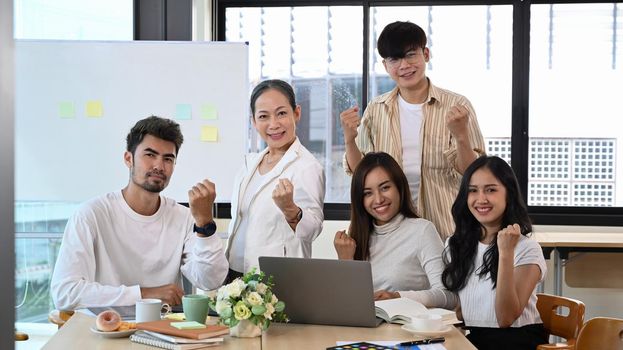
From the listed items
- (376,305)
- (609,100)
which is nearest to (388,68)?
(376,305)

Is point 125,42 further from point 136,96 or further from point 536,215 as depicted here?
point 536,215

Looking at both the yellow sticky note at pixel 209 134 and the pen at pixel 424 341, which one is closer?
the pen at pixel 424 341

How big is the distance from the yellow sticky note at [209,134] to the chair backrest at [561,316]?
2223 millimetres

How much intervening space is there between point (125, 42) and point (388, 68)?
1946mm

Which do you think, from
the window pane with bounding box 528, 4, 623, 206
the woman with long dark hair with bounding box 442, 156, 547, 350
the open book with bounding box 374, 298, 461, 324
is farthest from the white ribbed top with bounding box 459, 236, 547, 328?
the window pane with bounding box 528, 4, 623, 206

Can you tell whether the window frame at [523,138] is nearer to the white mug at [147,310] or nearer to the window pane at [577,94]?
the window pane at [577,94]

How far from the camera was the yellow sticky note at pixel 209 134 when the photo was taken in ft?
13.9

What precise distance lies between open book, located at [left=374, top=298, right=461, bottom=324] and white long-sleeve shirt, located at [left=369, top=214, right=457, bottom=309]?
0.36 m

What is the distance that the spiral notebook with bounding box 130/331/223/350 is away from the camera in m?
1.78

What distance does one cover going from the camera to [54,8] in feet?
14.0

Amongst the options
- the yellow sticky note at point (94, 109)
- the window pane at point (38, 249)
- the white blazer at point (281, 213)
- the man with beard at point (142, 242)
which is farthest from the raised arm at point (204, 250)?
the window pane at point (38, 249)

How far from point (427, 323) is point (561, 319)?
2.42 ft

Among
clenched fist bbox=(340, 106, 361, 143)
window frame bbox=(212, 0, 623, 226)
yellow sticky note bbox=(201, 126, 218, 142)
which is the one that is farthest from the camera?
window frame bbox=(212, 0, 623, 226)

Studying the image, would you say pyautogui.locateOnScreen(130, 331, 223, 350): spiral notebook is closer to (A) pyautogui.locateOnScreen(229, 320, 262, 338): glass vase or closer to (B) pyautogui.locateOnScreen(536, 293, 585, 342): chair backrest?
(A) pyautogui.locateOnScreen(229, 320, 262, 338): glass vase
